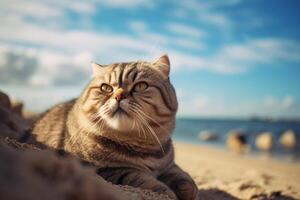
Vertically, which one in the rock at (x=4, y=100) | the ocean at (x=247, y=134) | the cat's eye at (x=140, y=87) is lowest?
the ocean at (x=247, y=134)

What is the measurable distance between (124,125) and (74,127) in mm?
707

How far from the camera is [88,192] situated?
120 centimetres

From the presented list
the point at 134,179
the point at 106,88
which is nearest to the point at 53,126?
the point at 106,88

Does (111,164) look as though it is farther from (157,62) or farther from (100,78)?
(157,62)

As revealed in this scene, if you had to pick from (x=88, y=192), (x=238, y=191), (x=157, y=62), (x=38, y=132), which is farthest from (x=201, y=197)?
(x=88, y=192)

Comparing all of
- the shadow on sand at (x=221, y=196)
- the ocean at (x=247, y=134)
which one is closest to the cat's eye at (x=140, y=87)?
the shadow on sand at (x=221, y=196)

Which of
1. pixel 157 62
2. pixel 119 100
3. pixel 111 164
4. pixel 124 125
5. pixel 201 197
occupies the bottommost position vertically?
pixel 201 197

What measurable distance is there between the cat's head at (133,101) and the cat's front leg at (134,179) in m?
0.32

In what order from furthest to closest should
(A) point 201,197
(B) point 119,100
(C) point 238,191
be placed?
(C) point 238,191 < (A) point 201,197 < (B) point 119,100

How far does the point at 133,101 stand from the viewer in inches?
131

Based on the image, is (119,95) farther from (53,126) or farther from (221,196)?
(221,196)

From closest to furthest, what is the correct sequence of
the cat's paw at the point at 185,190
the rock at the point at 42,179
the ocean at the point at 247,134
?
1. the rock at the point at 42,179
2. the cat's paw at the point at 185,190
3. the ocean at the point at 247,134

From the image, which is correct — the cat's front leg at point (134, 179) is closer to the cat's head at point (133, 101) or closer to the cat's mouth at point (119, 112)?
the cat's head at point (133, 101)

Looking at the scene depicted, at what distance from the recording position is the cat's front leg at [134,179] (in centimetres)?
312
